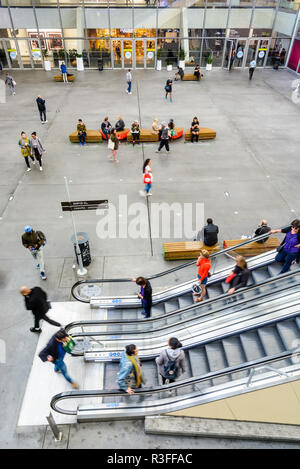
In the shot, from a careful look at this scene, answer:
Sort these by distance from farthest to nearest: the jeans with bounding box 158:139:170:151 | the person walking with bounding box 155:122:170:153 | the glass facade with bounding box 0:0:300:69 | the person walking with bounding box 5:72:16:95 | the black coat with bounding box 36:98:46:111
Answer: the glass facade with bounding box 0:0:300:69
the person walking with bounding box 5:72:16:95
the black coat with bounding box 36:98:46:111
the jeans with bounding box 158:139:170:151
the person walking with bounding box 155:122:170:153

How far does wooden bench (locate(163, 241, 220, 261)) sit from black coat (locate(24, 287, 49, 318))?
3655 mm

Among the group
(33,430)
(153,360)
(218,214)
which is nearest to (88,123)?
(218,214)

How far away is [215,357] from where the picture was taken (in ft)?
19.9

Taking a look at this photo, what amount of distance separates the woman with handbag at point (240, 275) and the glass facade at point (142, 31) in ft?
84.5

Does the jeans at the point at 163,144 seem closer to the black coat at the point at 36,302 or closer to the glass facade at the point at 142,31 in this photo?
the black coat at the point at 36,302

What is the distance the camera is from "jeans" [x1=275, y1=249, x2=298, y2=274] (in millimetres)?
6770

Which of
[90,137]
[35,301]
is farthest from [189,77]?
[35,301]

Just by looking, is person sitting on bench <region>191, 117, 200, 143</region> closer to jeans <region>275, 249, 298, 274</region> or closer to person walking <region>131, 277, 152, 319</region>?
jeans <region>275, 249, 298, 274</region>

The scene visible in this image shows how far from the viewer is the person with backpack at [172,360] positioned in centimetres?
521

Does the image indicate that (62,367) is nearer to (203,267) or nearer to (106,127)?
(203,267)

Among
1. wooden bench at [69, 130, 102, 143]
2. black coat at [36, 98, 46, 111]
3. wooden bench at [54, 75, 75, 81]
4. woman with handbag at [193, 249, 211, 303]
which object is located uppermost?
wooden bench at [54, 75, 75, 81]

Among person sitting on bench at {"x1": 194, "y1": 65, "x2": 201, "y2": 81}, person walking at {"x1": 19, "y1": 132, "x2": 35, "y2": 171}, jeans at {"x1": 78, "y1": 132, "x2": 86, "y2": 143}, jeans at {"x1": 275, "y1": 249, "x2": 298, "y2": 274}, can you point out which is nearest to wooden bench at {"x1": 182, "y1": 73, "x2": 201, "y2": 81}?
person sitting on bench at {"x1": 194, "y1": 65, "x2": 201, "y2": 81}

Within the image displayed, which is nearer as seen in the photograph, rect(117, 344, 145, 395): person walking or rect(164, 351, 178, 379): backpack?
rect(117, 344, 145, 395): person walking

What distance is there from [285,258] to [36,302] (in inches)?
213
